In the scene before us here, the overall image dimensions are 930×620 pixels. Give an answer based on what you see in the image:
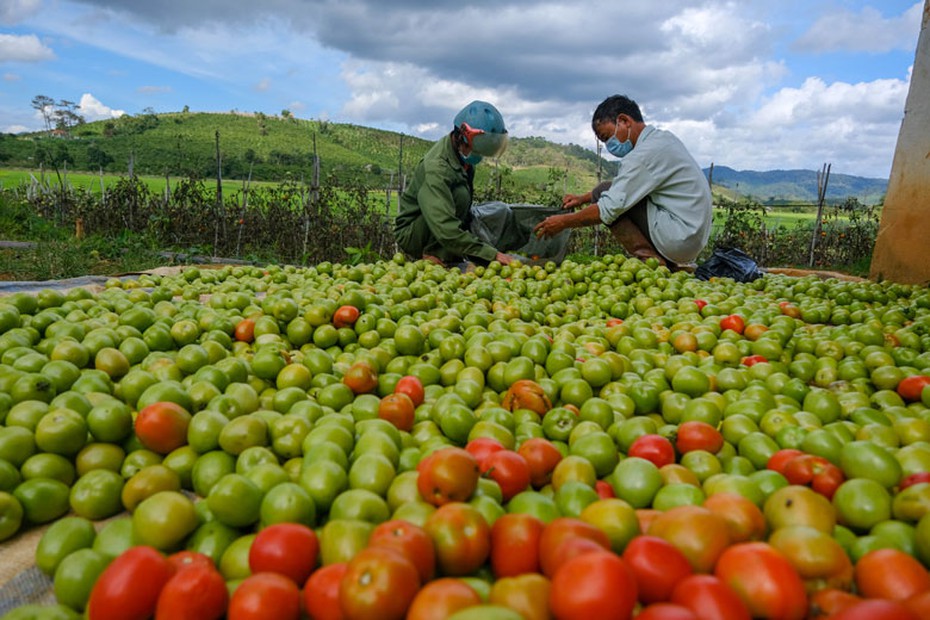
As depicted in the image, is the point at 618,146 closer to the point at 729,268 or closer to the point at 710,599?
the point at 729,268

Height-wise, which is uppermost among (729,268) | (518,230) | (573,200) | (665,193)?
(665,193)

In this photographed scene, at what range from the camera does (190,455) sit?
236 cm

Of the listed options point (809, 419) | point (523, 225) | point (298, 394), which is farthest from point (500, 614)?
point (523, 225)

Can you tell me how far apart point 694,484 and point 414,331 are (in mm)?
2170

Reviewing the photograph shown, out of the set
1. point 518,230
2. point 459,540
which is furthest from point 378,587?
point 518,230

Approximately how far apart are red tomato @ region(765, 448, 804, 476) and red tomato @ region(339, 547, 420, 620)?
1.66m

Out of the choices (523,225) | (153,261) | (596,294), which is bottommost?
(153,261)

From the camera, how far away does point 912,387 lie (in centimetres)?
334

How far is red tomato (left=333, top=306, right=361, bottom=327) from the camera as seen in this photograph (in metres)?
4.08

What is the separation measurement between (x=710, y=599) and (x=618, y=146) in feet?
25.6

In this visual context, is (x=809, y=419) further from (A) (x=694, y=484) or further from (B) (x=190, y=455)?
(B) (x=190, y=455)

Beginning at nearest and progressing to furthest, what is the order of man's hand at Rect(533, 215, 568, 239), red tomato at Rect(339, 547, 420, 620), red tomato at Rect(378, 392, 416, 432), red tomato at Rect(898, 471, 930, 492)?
red tomato at Rect(339, 547, 420, 620), red tomato at Rect(898, 471, 930, 492), red tomato at Rect(378, 392, 416, 432), man's hand at Rect(533, 215, 568, 239)

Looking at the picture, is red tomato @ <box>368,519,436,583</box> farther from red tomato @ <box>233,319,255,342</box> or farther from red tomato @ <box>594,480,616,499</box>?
red tomato @ <box>233,319,255,342</box>

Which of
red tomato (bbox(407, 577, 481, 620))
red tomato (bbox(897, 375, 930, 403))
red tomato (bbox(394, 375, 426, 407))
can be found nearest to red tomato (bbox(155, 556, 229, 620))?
red tomato (bbox(407, 577, 481, 620))
